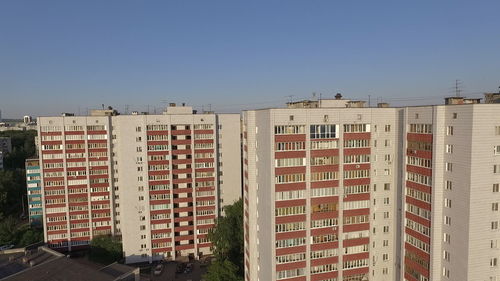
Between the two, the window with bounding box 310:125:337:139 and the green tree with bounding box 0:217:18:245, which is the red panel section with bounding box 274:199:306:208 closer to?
the window with bounding box 310:125:337:139

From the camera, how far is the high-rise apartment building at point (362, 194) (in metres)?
35.0

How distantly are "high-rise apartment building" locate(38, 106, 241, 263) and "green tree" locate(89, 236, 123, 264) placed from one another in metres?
3.82

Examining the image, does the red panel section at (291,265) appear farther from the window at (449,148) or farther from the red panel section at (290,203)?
the window at (449,148)

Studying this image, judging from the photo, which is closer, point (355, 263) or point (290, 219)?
point (290, 219)

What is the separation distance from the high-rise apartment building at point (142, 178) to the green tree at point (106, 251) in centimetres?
382

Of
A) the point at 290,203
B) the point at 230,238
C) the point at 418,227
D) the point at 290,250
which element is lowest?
the point at 230,238

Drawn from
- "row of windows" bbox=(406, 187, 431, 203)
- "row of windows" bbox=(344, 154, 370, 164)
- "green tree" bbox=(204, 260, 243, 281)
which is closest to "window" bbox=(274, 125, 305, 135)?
"row of windows" bbox=(344, 154, 370, 164)

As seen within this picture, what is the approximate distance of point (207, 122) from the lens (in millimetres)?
72125

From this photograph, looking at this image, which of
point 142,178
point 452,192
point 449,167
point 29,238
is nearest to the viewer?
point 452,192

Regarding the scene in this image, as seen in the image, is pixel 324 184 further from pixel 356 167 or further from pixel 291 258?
pixel 291 258

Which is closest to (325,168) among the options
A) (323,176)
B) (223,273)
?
(323,176)

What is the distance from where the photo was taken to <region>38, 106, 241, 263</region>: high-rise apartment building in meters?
69.2

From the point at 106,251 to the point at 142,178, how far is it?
714 inches

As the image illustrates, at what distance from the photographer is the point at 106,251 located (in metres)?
70.8
